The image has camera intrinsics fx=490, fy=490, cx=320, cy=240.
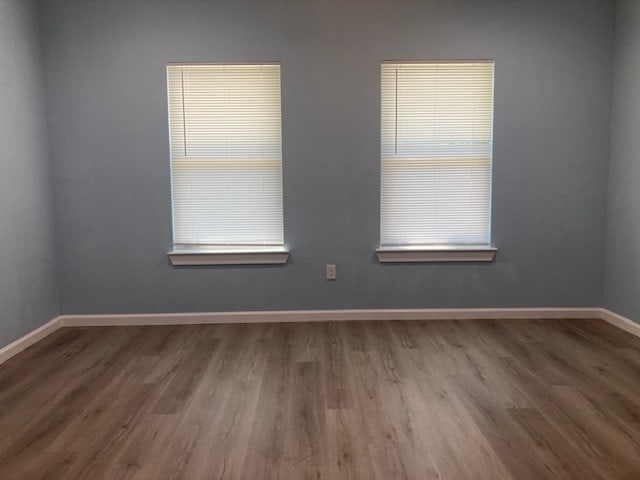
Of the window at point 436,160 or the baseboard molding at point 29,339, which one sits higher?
the window at point 436,160

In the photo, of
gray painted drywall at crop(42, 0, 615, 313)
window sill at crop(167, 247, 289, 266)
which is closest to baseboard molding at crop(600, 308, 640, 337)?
gray painted drywall at crop(42, 0, 615, 313)

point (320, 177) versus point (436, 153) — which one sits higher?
point (436, 153)

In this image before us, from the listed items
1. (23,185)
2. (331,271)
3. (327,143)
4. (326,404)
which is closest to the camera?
(326,404)

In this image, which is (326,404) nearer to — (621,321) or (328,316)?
(328,316)

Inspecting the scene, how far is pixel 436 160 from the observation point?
12.8 feet

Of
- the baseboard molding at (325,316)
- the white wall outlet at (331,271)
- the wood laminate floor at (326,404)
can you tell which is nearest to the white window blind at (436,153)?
the white wall outlet at (331,271)

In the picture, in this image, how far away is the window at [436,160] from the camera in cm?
383

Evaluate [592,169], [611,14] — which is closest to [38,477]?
[592,169]

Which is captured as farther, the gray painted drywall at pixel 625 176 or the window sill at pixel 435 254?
the window sill at pixel 435 254

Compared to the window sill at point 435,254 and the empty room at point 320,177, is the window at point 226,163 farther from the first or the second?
the window sill at point 435,254

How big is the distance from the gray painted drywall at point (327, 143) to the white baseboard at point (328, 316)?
0.22 feet

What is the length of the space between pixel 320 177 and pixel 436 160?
932mm

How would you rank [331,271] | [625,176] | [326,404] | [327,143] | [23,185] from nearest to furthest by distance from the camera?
[326,404]
[23,185]
[625,176]
[327,143]
[331,271]

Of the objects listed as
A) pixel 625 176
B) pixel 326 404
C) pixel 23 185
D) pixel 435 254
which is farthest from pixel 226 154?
pixel 625 176
